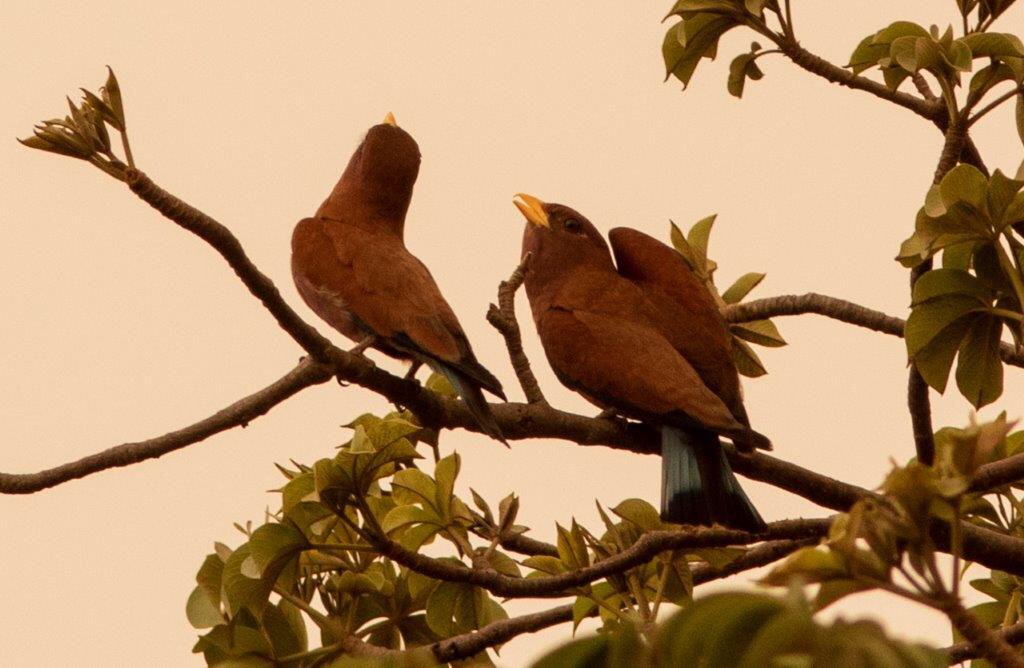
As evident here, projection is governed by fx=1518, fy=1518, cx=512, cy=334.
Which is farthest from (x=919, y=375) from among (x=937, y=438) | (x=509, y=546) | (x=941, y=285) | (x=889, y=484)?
(x=889, y=484)

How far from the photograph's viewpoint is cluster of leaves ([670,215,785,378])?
4.11 m

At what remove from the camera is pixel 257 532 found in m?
3.21

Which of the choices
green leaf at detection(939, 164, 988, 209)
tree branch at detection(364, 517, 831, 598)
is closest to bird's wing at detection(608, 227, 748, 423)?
tree branch at detection(364, 517, 831, 598)

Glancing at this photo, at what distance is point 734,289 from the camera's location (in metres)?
4.24

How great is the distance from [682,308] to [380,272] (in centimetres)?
83

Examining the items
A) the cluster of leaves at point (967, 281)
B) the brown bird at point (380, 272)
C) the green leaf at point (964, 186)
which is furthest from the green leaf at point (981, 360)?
the brown bird at point (380, 272)

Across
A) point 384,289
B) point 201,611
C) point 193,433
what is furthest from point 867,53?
point 201,611

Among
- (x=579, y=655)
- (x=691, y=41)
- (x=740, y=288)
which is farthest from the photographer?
(x=740, y=288)

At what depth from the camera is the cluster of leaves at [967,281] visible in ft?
9.84

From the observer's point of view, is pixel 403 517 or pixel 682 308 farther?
pixel 682 308

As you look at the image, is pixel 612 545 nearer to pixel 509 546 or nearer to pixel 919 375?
pixel 509 546

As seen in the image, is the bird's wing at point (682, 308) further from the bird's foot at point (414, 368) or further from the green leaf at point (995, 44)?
the green leaf at point (995, 44)

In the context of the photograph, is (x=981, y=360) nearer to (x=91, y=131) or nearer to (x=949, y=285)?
(x=949, y=285)

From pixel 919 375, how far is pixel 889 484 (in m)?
1.70
